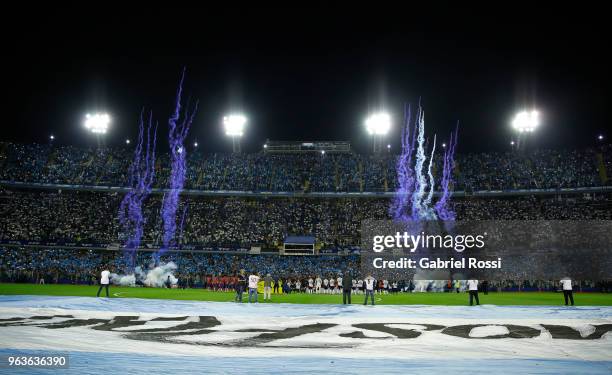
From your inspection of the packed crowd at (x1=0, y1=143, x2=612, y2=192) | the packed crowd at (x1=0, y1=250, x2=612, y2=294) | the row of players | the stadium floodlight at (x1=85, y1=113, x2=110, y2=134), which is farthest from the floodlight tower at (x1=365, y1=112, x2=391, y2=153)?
the stadium floodlight at (x1=85, y1=113, x2=110, y2=134)

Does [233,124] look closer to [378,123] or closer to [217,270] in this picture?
[378,123]

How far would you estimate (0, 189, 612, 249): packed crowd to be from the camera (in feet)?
160

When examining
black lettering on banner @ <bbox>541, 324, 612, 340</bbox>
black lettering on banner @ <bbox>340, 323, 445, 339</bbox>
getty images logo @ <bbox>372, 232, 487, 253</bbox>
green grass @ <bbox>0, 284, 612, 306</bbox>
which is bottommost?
green grass @ <bbox>0, 284, 612, 306</bbox>

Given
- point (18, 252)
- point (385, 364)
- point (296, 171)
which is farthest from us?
point (296, 171)

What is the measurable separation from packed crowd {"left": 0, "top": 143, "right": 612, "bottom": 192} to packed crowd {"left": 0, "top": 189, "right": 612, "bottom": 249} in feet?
6.42

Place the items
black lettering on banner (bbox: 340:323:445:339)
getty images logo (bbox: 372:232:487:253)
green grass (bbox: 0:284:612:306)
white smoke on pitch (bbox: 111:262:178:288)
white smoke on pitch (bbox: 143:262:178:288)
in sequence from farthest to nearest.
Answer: getty images logo (bbox: 372:232:487:253)
white smoke on pitch (bbox: 143:262:178:288)
white smoke on pitch (bbox: 111:262:178:288)
green grass (bbox: 0:284:612:306)
black lettering on banner (bbox: 340:323:445:339)

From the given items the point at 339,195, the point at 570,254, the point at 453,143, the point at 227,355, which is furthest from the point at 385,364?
the point at 453,143

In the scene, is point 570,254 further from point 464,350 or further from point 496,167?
point 464,350

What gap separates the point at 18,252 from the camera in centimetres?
4669

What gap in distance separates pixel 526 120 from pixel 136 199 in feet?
162

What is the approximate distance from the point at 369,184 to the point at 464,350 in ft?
157

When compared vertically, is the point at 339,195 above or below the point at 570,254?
above

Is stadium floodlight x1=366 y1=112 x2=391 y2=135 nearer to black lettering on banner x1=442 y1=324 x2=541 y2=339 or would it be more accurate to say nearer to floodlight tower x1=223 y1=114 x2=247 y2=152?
floodlight tower x1=223 y1=114 x2=247 y2=152

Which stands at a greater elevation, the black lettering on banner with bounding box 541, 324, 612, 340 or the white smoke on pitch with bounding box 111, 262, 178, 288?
the black lettering on banner with bounding box 541, 324, 612, 340
